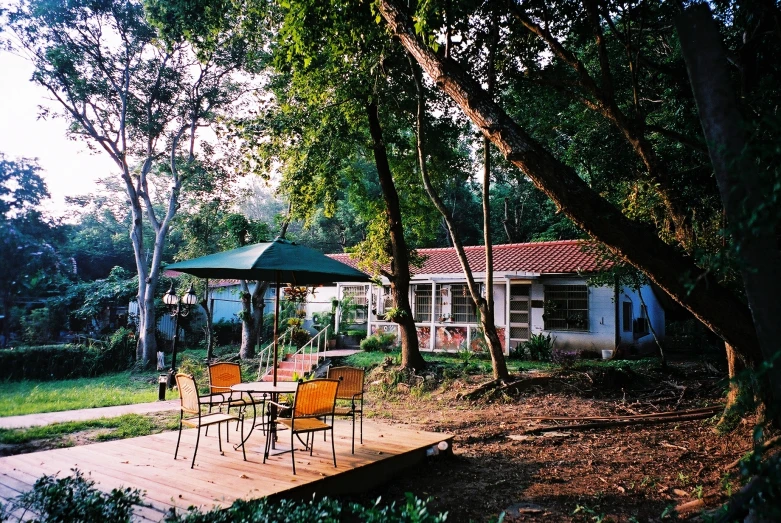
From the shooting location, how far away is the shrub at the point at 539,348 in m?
15.7

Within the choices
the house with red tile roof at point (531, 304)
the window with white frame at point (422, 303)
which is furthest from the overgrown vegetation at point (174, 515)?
the window with white frame at point (422, 303)

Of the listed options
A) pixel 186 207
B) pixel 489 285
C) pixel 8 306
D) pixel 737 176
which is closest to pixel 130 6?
pixel 186 207

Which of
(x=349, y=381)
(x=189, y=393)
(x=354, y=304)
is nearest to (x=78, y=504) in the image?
(x=189, y=393)

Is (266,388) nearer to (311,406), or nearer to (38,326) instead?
(311,406)

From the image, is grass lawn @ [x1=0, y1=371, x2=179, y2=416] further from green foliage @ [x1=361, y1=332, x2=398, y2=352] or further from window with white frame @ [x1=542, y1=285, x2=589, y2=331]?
window with white frame @ [x1=542, y1=285, x2=589, y2=331]

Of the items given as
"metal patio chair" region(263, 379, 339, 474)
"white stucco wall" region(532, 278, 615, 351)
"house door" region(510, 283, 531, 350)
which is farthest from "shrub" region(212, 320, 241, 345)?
"metal patio chair" region(263, 379, 339, 474)

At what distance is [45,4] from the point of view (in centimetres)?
1505

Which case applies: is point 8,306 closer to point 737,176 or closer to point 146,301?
point 146,301

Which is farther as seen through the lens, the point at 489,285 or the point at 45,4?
the point at 45,4

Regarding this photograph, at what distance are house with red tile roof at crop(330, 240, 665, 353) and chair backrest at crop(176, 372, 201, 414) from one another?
11779 mm

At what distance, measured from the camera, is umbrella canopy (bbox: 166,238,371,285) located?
536 centimetres

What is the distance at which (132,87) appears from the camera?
17.9m

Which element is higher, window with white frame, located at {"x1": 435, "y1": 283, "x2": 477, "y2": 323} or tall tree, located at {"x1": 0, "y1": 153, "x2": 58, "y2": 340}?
tall tree, located at {"x1": 0, "y1": 153, "x2": 58, "y2": 340}

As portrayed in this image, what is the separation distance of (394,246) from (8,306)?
43.1ft
